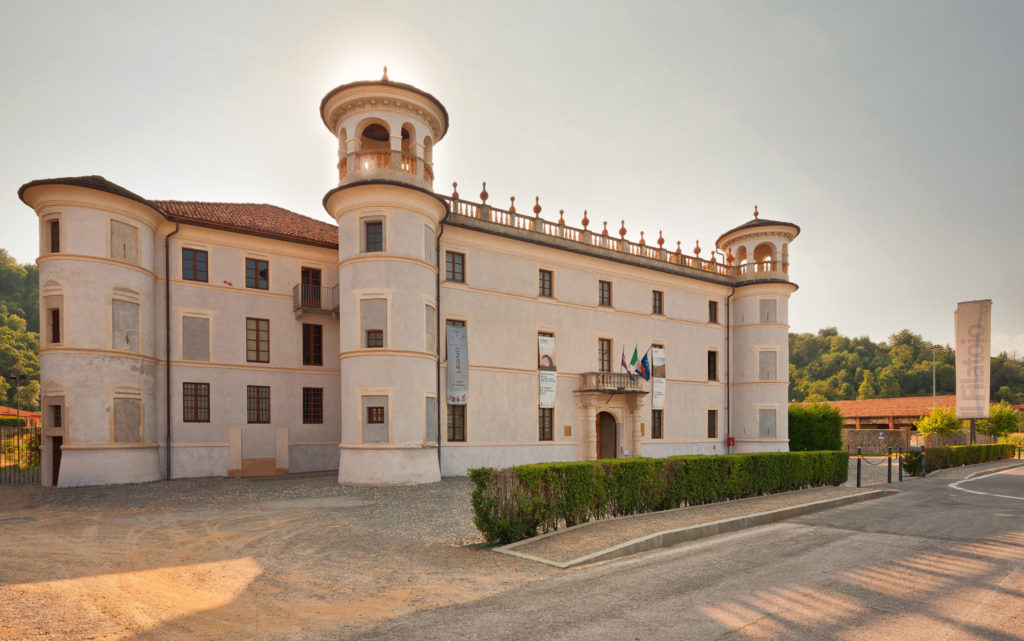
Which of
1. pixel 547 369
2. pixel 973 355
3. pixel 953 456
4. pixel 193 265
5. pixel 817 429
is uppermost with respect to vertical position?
pixel 193 265

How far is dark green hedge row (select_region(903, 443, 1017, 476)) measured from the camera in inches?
1117

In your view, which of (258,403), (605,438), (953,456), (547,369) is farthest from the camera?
(953,456)

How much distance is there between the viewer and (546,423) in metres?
29.8

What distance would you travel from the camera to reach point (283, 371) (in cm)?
2780

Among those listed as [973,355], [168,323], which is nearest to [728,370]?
[973,355]

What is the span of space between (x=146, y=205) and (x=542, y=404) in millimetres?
19770

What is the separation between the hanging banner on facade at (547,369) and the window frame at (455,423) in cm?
466

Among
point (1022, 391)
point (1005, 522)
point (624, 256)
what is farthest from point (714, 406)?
point (1022, 391)

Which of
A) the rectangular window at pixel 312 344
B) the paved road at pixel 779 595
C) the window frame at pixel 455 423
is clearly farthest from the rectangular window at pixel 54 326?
the paved road at pixel 779 595

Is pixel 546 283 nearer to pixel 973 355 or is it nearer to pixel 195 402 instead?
pixel 195 402

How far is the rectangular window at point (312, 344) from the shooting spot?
94.0 feet

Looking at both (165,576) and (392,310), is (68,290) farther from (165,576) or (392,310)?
(165,576)

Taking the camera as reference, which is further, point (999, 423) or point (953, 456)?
point (999, 423)

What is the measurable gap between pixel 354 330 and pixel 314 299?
6268 mm
